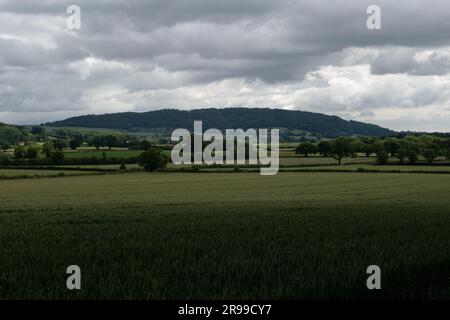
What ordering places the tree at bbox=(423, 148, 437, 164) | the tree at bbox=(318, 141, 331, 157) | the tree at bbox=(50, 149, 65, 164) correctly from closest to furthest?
the tree at bbox=(50, 149, 65, 164) < the tree at bbox=(423, 148, 437, 164) < the tree at bbox=(318, 141, 331, 157)

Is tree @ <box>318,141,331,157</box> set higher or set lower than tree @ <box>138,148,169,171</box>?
higher

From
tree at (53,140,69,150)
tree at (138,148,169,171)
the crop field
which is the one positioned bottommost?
tree at (138,148,169,171)

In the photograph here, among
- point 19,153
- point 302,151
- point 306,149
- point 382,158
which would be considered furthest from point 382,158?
point 19,153

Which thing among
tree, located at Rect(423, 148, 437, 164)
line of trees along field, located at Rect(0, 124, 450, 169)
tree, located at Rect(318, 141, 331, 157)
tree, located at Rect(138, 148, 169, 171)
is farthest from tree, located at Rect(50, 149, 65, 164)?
tree, located at Rect(423, 148, 437, 164)

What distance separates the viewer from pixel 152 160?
10219cm

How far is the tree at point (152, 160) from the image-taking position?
102 metres

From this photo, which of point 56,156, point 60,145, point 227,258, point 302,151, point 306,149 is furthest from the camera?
point 60,145

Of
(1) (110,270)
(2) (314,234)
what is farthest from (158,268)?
(2) (314,234)

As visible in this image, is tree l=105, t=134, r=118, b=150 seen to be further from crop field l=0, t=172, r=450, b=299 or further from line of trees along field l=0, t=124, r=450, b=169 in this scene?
crop field l=0, t=172, r=450, b=299

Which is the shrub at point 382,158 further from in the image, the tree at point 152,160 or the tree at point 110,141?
the tree at point 110,141

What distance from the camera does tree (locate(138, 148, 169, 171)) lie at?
102 m

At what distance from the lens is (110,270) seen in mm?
10172

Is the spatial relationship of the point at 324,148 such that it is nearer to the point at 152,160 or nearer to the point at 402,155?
the point at 402,155
